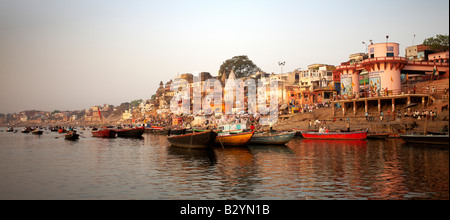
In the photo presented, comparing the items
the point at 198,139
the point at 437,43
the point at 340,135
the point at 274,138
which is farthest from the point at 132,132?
the point at 437,43

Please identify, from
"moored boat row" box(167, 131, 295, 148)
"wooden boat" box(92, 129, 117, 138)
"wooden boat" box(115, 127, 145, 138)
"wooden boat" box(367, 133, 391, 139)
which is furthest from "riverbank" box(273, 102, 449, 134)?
"wooden boat" box(92, 129, 117, 138)

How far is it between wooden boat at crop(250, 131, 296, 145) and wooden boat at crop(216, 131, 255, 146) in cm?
263

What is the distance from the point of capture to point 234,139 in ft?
116

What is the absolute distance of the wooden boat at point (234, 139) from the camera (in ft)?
114

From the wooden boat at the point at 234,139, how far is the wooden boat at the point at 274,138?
8.63 ft

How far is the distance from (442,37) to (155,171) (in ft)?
220

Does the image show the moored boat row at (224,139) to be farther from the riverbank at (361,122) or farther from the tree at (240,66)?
the tree at (240,66)

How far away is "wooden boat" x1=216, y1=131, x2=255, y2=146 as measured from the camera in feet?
114

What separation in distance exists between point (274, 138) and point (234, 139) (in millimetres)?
4882

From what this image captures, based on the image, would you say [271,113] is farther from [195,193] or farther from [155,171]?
[195,193]

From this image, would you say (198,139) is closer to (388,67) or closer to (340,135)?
(340,135)

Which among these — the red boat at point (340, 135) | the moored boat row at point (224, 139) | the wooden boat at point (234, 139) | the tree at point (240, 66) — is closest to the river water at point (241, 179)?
the moored boat row at point (224, 139)

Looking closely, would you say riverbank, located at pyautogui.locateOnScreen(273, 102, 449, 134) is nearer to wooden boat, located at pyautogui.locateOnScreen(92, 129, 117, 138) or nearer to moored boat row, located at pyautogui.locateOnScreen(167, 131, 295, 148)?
moored boat row, located at pyautogui.locateOnScreen(167, 131, 295, 148)
